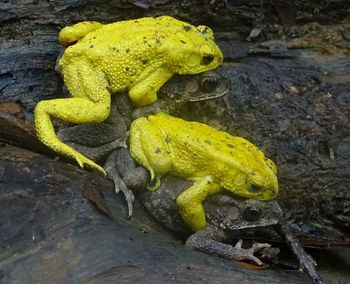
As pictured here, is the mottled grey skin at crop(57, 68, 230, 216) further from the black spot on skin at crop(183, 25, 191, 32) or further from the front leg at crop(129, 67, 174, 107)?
the black spot on skin at crop(183, 25, 191, 32)

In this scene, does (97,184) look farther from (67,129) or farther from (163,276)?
(163,276)

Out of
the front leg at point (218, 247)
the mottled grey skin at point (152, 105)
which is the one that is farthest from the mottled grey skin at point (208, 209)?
the mottled grey skin at point (152, 105)

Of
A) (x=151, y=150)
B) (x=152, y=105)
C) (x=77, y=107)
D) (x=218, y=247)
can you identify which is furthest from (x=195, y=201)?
(x=77, y=107)

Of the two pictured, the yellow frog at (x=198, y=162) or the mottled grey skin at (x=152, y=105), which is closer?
the yellow frog at (x=198, y=162)

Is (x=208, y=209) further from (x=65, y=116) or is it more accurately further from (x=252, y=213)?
(x=65, y=116)

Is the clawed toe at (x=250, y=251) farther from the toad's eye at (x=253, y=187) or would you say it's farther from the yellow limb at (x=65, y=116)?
the yellow limb at (x=65, y=116)

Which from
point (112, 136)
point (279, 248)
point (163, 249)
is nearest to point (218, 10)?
point (112, 136)
